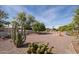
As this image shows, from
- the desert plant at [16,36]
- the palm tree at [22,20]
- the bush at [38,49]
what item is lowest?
the bush at [38,49]

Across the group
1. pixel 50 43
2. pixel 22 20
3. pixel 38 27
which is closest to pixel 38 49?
pixel 50 43

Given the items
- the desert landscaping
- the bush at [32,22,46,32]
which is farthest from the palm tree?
the bush at [32,22,46,32]

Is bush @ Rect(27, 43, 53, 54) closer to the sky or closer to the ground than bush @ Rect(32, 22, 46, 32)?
closer to the ground

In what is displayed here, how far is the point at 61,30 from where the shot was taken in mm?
4676

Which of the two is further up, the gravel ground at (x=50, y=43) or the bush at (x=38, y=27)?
the bush at (x=38, y=27)

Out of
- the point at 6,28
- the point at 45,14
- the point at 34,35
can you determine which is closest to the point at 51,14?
the point at 45,14

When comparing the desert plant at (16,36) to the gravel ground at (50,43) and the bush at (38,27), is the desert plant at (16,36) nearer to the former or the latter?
the gravel ground at (50,43)

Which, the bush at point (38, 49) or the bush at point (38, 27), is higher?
the bush at point (38, 27)

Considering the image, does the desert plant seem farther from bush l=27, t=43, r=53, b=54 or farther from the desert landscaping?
bush l=27, t=43, r=53, b=54

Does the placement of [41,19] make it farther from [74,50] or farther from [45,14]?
[74,50]

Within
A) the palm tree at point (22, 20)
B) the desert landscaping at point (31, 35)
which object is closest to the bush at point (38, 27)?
the desert landscaping at point (31, 35)

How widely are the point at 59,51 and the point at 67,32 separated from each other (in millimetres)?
315

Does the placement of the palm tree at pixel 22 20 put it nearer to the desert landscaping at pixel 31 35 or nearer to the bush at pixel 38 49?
the desert landscaping at pixel 31 35

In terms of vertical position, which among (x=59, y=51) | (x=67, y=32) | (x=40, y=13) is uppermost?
(x=40, y=13)
